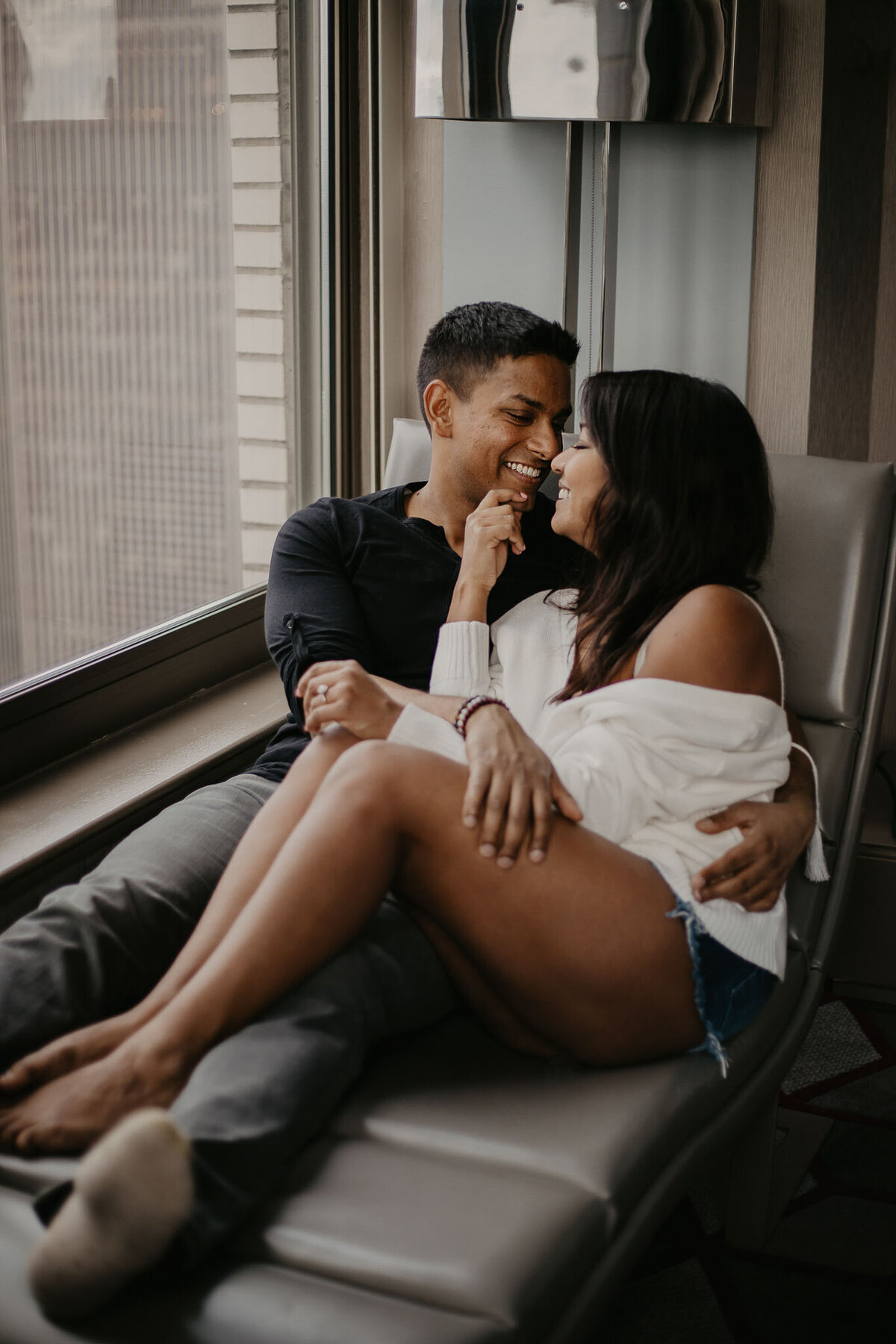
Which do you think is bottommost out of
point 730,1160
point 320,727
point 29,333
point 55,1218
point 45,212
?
point 730,1160

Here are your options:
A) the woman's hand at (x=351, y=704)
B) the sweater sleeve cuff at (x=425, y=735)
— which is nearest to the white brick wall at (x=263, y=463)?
the woman's hand at (x=351, y=704)

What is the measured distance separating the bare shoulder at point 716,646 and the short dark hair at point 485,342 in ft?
2.10

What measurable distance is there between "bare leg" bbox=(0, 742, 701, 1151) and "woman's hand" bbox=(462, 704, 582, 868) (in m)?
0.02

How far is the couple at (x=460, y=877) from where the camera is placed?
1.05 meters

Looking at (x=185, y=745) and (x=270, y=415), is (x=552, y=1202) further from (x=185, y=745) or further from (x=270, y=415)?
(x=270, y=415)

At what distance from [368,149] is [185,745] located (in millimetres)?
1329

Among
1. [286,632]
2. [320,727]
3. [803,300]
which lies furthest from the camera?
[803,300]

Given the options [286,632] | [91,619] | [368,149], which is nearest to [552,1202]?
[286,632]

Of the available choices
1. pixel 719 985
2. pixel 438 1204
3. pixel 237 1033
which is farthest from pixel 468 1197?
pixel 719 985

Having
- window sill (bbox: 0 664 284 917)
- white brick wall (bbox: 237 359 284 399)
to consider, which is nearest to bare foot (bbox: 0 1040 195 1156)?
window sill (bbox: 0 664 284 917)

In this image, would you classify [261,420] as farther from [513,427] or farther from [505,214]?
[513,427]

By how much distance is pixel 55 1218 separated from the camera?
0.90 m

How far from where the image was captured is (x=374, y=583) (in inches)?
71.3

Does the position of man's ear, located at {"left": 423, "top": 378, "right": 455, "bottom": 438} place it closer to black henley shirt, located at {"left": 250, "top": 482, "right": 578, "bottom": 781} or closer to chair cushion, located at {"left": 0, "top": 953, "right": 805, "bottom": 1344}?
black henley shirt, located at {"left": 250, "top": 482, "right": 578, "bottom": 781}
